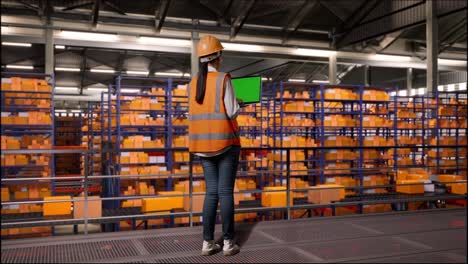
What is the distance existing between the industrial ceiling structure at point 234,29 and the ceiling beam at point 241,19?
3 centimetres

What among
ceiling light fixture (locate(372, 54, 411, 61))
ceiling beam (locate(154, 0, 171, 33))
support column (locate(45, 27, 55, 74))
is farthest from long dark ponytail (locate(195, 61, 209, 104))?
ceiling light fixture (locate(372, 54, 411, 61))

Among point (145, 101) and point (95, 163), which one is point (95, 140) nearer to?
point (95, 163)

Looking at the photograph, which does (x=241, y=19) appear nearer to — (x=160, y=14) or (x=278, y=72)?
(x=160, y=14)

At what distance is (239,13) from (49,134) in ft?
24.0

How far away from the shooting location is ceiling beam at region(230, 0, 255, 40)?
555 inches

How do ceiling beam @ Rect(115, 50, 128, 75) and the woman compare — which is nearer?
the woman

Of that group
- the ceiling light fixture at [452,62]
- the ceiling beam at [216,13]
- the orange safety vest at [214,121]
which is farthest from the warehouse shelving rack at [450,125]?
the orange safety vest at [214,121]

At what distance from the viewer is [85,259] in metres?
3.33

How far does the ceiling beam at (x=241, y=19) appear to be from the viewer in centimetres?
1410

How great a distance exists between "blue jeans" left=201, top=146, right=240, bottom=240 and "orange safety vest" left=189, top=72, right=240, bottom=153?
0.11m

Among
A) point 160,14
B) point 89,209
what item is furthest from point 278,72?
point 89,209

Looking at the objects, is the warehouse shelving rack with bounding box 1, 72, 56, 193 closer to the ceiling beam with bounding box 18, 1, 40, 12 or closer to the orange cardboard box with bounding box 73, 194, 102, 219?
the orange cardboard box with bounding box 73, 194, 102, 219

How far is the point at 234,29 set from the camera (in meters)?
15.3

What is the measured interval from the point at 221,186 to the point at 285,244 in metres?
0.85
